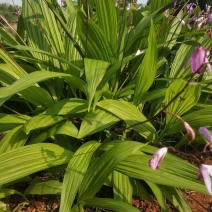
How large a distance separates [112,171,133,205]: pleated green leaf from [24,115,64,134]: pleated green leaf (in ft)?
0.91

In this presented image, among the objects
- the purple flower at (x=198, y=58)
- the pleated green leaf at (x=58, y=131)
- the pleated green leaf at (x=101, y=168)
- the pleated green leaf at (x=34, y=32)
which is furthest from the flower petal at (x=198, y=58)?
the pleated green leaf at (x=34, y=32)

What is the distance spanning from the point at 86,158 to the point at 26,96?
0.37 m

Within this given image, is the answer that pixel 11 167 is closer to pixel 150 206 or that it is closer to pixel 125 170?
pixel 125 170

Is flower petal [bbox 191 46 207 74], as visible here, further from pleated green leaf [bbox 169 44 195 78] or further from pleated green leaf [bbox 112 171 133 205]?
pleated green leaf [bbox 169 44 195 78]

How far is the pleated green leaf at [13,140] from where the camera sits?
3.39 feet

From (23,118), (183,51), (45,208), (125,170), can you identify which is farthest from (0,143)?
(183,51)

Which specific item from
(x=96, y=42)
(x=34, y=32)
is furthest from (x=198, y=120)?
(x=34, y=32)

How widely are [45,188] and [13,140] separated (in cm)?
20

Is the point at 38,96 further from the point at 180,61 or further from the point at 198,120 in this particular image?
the point at 180,61

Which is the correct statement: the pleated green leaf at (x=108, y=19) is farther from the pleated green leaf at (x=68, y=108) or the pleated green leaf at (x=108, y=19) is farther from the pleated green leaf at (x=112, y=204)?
the pleated green leaf at (x=112, y=204)

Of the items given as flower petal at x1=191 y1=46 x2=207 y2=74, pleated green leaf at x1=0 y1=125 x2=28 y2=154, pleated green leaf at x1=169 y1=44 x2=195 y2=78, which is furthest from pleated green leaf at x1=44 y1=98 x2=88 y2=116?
pleated green leaf at x1=169 y1=44 x2=195 y2=78

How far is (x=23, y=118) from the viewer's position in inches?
45.0

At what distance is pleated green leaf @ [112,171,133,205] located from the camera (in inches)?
38.2

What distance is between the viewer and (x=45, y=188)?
102 cm
